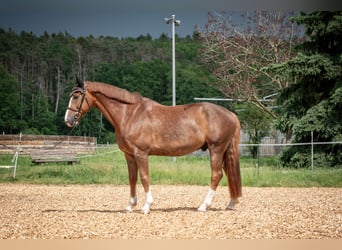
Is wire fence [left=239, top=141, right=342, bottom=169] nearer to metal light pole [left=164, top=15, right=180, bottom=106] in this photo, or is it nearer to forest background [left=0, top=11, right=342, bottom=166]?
forest background [left=0, top=11, right=342, bottom=166]

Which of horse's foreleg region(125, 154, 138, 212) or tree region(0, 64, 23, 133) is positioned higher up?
tree region(0, 64, 23, 133)

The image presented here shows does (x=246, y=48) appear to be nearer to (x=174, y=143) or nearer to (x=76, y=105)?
(x=174, y=143)

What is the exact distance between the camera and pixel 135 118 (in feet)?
15.4

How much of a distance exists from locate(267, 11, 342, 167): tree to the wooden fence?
2935mm

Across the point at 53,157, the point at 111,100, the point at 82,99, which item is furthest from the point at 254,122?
the point at 82,99

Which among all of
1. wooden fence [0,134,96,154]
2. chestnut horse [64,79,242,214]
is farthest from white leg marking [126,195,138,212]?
wooden fence [0,134,96,154]

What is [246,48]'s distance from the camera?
7172 millimetres

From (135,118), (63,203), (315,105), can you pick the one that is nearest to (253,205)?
(135,118)

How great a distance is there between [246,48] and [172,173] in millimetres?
2126

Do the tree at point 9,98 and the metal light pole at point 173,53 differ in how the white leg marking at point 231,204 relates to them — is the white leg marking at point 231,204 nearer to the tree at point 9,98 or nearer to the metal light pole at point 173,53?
the metal light pole at point 173,53

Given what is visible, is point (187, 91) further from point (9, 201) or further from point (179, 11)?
point (9, 201)

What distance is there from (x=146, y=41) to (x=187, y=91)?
2.81ft

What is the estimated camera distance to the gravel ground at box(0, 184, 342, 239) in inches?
165

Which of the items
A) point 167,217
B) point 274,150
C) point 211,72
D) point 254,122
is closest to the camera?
point 167,217
